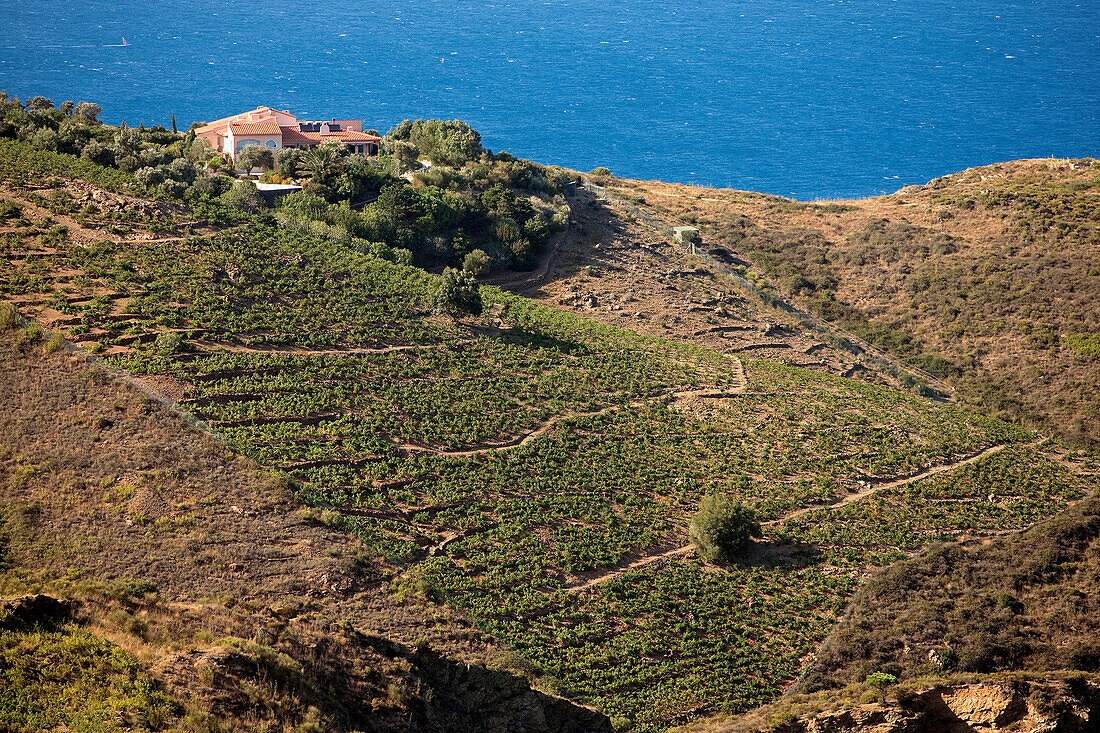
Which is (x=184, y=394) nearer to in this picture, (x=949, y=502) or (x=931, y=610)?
(x=931, y=610)

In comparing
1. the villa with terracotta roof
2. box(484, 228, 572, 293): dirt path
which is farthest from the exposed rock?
the villa with terracotta roof

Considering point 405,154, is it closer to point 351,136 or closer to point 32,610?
point 351,136

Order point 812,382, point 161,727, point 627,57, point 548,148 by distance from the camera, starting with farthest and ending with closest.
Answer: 1. point 627,57
2. point 548,148
3. point 812,382
4. point 161,727

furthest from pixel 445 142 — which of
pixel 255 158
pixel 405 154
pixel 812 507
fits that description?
pixel 812 507

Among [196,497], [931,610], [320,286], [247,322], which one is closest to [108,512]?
[196,497]

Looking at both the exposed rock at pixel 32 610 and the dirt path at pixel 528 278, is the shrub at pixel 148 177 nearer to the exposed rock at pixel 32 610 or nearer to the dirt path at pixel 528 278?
the dirt path at pixel 528 278
